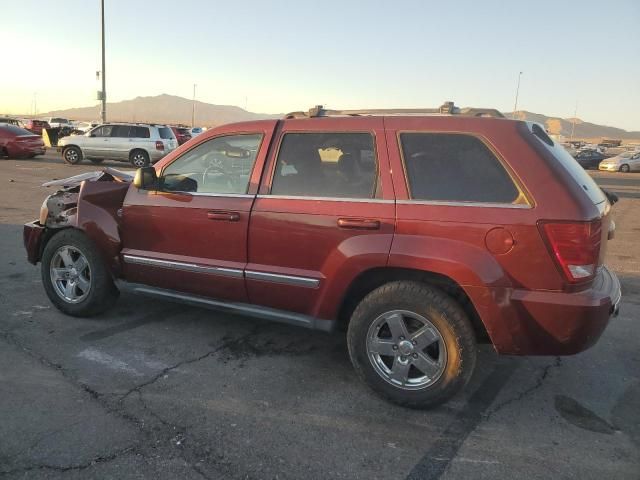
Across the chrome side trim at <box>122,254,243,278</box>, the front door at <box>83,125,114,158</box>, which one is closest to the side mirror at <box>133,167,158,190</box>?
the chrome side trim at <box>122,254,243,278</box>

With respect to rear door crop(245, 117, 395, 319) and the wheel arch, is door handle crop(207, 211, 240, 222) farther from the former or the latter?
the wheel arch

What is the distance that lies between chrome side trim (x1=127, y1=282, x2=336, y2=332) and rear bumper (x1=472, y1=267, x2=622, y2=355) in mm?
1068

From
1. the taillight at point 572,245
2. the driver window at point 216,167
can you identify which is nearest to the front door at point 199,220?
the driver window at point 216,167

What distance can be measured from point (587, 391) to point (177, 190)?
330 centimetres

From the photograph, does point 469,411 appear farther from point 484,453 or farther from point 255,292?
point 255,292

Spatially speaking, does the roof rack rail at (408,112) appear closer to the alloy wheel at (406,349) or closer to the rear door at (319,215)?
the rear door at (319,215)

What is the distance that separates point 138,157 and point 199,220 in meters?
18.4

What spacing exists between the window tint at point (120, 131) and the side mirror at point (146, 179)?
18137 millimetres

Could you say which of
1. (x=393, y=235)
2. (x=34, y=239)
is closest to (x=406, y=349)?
(x=393, y=235)

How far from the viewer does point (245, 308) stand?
3770 mm

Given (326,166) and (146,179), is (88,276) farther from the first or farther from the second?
(326,166)

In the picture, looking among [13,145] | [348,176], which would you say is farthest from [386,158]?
[13,145]

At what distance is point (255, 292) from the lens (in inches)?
145

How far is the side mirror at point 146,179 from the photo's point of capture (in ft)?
12.9
